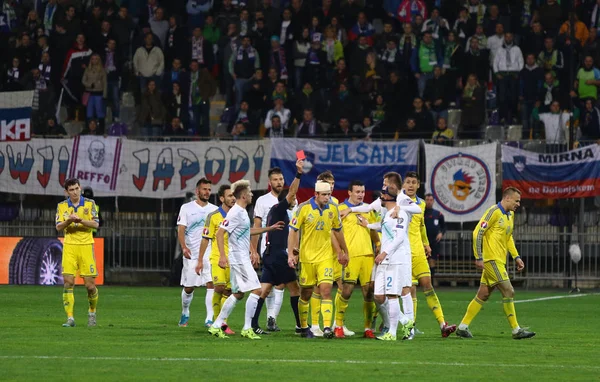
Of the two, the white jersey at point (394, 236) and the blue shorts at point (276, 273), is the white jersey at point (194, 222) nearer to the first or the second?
the blue shorts at point (276, 273)

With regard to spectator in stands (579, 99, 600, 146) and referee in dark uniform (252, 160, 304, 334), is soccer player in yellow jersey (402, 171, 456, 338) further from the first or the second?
spectator in stands (579, 99, 600, 146)

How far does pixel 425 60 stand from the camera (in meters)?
31.3

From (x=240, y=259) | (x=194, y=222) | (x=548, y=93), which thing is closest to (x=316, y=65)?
(x=548, y=93)

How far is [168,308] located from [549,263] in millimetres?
11128

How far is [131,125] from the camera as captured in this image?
33.0m

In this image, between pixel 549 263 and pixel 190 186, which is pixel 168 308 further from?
pixel 549 263

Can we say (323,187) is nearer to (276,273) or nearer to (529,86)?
(276,273)

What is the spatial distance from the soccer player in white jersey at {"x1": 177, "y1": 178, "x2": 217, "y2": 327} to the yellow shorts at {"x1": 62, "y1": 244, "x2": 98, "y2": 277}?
158cm

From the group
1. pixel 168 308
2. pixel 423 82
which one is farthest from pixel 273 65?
pixel 168 308

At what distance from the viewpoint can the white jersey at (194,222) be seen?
20.0 m

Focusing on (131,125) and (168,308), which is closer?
(168,308)

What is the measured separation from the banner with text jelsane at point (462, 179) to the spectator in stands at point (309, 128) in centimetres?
312

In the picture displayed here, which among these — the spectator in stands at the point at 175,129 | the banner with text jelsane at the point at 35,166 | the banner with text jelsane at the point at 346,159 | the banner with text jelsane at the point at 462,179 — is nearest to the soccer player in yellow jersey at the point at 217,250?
the banner with text jelsane at the point at 346,159

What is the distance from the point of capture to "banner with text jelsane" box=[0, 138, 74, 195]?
100.0 ft
